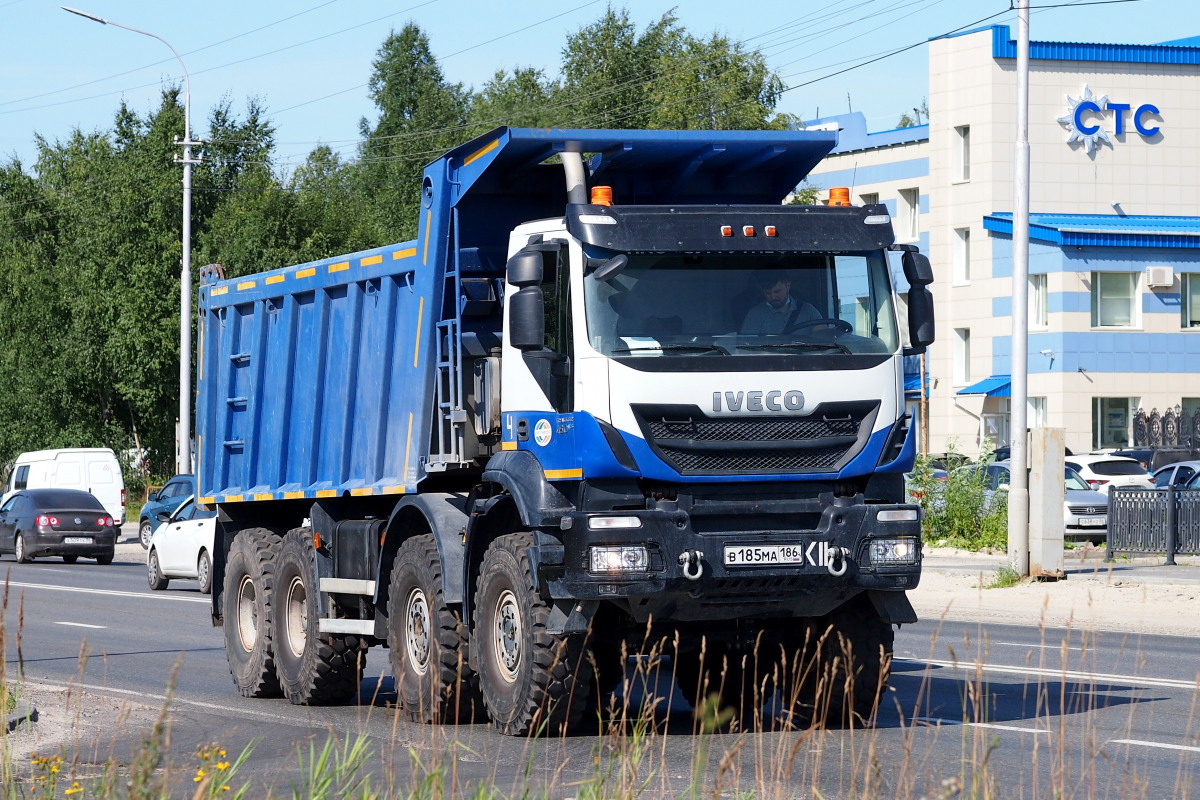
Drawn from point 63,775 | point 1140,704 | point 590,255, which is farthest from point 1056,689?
point 63,775

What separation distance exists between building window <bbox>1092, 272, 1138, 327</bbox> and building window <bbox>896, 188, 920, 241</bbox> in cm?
1046

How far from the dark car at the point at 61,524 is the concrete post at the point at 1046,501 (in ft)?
65.2

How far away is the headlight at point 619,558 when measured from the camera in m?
9.88

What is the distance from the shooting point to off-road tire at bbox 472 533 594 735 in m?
10.2

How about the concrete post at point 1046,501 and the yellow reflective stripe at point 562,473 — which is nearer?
the yellow reflective stripe at point 562,473

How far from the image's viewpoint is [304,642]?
13422 mm

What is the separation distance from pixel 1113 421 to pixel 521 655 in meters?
46.7

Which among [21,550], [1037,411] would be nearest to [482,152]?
[21,550]

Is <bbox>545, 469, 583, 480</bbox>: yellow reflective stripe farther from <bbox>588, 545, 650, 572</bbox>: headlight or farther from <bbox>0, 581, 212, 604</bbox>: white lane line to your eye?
<bbox>0, 581, 212, 604</bbox>: white lane line

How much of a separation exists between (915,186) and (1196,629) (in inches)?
1758

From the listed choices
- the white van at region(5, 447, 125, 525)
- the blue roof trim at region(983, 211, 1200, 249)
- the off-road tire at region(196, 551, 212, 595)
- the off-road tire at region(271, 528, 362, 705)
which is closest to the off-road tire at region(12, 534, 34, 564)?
the white van at region(5, 447, 125, 525)

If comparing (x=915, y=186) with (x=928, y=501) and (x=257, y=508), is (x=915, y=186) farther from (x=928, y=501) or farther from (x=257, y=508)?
(x=257, y=508)

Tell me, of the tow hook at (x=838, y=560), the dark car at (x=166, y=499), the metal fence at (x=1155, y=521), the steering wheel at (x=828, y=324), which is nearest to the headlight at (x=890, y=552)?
the tow hook at (x=838, y=560)

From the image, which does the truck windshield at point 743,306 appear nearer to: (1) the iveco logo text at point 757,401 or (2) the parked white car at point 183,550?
(1) the iveco logo text at point 757,401
